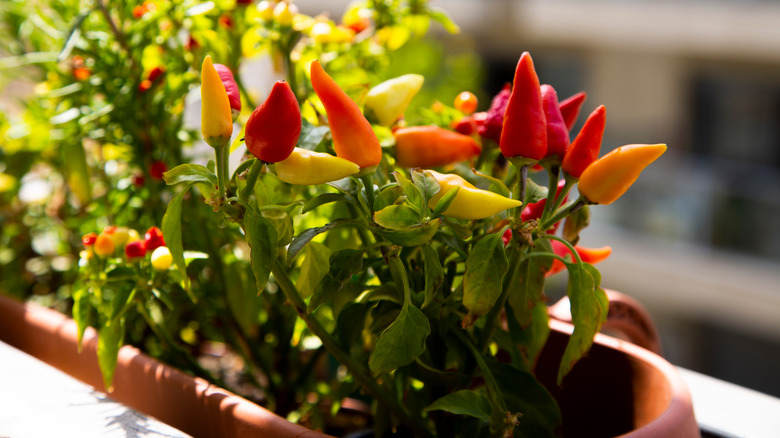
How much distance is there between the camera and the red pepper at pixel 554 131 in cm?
36

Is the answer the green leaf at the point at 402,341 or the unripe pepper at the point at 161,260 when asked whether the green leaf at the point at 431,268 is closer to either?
the green leaf at the point at 402,341

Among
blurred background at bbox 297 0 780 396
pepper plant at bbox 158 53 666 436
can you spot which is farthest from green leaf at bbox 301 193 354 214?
blurred background at bbox 297 0 780 396

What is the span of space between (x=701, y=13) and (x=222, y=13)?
4.10 meters

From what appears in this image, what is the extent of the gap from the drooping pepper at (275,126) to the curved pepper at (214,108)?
0.06 feet

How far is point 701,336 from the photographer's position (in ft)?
14.2

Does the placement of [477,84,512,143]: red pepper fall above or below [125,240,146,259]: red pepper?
above

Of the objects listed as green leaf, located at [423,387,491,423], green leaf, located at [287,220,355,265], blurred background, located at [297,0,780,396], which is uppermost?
green leaf, located at [287,220,355,265]

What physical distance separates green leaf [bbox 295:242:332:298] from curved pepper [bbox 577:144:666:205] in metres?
0.13

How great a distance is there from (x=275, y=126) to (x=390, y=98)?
11 cm

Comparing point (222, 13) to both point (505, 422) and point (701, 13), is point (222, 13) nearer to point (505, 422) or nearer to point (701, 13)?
point (505, 422)

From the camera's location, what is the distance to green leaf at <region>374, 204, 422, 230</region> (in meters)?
0.31

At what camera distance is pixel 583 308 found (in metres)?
0.35

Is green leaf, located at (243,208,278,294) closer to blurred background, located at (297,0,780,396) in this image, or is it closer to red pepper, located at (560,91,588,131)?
red pepper, located at (560,91,588,131)

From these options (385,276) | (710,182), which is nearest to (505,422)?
(385,276)
